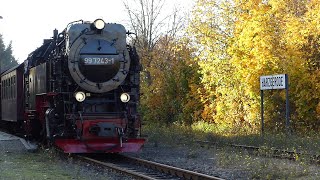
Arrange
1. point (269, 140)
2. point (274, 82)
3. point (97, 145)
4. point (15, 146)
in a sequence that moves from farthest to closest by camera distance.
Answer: point (274, 82) < point (15, 146) < point (269, 140) < point (97, 145)

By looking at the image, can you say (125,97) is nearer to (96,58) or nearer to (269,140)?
(96,58)

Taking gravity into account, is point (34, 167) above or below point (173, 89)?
below

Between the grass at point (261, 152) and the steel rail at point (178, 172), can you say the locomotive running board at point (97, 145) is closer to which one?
the steel rail at point (178, 172)

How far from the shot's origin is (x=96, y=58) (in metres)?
13.7

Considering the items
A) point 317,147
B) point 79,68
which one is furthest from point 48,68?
point 317,147

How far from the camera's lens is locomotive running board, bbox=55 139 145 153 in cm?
1320

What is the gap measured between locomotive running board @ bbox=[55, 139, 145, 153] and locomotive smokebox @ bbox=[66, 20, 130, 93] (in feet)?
4.69

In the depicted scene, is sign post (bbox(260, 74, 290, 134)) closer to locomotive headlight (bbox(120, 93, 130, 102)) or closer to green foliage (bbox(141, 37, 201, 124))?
locomotive headlight (bbox(120, 93, 130, 102))

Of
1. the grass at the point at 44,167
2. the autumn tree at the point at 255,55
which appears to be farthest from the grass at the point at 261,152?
the grass at the point at 44,167

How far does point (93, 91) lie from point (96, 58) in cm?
89

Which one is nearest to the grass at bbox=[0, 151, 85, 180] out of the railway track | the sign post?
the railway track

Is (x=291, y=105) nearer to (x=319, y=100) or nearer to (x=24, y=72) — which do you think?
(x=319, y=100)

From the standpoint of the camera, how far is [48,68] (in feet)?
48.0

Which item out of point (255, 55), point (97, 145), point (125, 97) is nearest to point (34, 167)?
point (97, 145)
